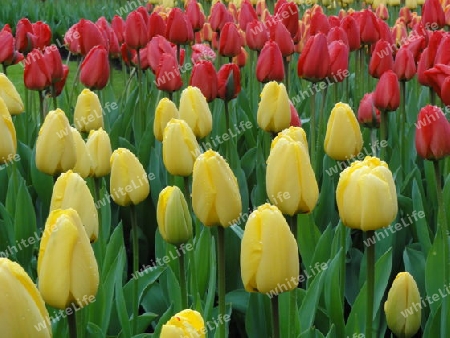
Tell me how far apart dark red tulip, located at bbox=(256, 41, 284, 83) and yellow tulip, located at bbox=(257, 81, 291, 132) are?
62cm

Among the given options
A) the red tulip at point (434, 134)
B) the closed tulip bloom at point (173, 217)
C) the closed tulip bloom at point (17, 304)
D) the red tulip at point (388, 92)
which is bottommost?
the red tulip at point (388, 92)

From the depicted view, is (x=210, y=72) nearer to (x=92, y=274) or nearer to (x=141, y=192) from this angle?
(x=141, y=192)

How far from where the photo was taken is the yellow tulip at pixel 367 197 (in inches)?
50.8

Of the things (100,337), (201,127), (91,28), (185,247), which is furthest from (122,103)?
(100,337)

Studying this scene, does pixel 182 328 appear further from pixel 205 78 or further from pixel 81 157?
pixel 205 78

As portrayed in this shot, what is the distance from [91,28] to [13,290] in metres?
2.53

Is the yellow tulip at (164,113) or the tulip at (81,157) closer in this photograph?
the tulip at (81,157)

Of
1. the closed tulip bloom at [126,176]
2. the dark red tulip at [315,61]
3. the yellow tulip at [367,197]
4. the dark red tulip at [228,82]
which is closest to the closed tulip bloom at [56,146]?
the closed tulip bloom at [126,176]

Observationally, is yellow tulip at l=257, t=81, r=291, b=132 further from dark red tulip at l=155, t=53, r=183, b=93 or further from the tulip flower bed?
dark red tulip at l=155, t=53, r=183, b=93

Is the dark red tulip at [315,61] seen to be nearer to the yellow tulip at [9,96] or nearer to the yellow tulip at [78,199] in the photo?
the yellow tulip at [9,96]

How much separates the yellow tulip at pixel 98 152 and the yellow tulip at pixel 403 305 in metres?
0.82

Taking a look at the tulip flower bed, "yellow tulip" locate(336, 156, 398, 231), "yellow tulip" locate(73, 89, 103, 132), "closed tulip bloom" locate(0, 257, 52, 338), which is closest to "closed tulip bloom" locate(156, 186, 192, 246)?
the tulip flower bed

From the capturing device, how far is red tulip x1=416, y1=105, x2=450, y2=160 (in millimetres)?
1772

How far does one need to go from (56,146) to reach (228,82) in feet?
3.42
